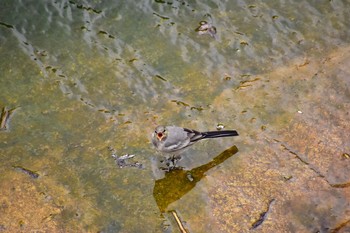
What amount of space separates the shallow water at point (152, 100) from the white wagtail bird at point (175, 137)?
20cm

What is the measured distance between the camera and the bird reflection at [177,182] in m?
5.02

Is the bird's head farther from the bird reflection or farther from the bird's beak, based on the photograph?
the bird reflection

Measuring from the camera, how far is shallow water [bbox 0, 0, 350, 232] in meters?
4.95

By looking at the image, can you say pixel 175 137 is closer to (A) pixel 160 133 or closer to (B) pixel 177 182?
(A) pixel 160 133

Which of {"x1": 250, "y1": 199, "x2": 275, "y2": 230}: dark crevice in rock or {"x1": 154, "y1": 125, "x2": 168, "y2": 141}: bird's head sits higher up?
{"x1": 154, "y1": 125, "x2": 168, "y2": 141}: bird's head


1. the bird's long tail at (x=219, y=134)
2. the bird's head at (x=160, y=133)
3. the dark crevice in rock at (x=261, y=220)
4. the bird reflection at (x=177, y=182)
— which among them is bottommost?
the bird reflection at (x=177, y=182)

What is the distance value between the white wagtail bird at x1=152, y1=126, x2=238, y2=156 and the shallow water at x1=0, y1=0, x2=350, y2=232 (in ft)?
0.65

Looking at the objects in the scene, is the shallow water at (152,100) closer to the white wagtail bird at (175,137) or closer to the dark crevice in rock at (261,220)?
the dark crevice in rock at (261,220)

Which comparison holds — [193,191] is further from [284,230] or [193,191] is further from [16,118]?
[16,118]

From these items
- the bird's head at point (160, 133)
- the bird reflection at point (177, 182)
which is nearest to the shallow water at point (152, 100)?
the bird reflection at point (177, 182)

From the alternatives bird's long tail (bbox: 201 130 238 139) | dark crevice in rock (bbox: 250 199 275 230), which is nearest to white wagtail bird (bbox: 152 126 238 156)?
bird's long tail (bbox: 201 130 238 139)

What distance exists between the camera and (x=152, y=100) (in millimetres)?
5934

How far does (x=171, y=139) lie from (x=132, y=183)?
1.94 feet

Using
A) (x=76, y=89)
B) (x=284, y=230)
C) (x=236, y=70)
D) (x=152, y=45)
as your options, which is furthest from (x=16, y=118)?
(x=284, y=230)
